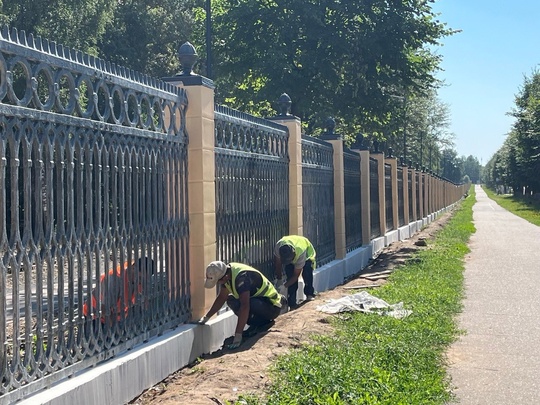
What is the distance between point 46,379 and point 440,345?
4.09m

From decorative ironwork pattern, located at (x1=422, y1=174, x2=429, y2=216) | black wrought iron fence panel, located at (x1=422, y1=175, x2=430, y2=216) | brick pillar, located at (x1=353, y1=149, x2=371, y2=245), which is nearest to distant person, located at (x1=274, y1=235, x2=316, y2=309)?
brick pillar, located at (x1=353, y1=149, x2=371, y2=245)

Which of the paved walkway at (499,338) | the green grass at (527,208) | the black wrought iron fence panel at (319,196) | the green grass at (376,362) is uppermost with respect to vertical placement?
the black wrought iron fence panel at (319,196)

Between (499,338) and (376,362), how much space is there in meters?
2.18

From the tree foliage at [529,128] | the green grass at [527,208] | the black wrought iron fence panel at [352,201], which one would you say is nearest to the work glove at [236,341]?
the black wrought iron fence panel at [352,201]

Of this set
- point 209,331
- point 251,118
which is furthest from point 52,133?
point 251,118

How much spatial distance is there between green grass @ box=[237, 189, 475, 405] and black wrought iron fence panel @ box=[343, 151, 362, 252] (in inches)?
183

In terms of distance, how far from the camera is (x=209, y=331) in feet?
22.2

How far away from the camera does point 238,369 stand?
18.6ft

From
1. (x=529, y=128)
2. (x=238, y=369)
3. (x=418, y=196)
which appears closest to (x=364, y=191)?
(x=238, y=369)

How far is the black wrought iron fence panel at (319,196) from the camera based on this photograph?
11008mm

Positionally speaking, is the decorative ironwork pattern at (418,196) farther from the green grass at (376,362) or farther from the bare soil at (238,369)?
the bare soil at (238,369)

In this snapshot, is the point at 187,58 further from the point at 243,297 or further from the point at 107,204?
the point at 243,297

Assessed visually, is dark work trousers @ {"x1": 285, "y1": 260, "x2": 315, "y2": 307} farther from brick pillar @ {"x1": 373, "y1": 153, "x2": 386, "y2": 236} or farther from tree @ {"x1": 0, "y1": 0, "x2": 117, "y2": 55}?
tree @ {"x1": 0, "y1": 0, "x2": 117, "y2": 55}

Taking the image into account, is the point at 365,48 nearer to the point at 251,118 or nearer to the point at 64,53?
the point at 251,118
